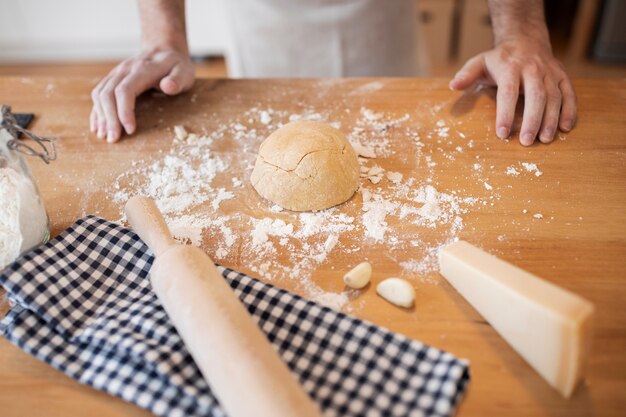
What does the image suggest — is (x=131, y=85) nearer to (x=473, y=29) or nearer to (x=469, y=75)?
(x=469, y=75)

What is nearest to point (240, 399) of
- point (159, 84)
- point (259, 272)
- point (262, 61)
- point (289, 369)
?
point (289, 369)

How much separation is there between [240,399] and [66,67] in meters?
3.14

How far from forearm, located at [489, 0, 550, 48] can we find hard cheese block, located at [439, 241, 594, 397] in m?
0.73

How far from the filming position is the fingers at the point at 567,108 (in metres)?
1.16

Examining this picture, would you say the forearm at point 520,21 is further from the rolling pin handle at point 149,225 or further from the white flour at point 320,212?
the rolling pin handle at point 149,225

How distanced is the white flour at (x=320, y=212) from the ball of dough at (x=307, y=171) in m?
0.03

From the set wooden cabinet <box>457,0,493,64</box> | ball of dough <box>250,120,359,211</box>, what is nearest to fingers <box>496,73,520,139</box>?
ball of dough <box>250,120,359,211</box>

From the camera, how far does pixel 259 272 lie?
2.95 feet

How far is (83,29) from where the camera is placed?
121 inches

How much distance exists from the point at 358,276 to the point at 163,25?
3.18ft

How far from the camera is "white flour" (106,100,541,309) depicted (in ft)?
3.02

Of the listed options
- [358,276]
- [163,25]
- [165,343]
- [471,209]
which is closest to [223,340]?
[165,343]

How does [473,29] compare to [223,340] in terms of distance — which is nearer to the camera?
[223,340]

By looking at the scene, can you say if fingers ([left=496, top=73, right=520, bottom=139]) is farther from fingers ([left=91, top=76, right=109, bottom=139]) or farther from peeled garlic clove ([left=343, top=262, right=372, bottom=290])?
fingers ([left=91, top=76, right=109, bottom=139])
